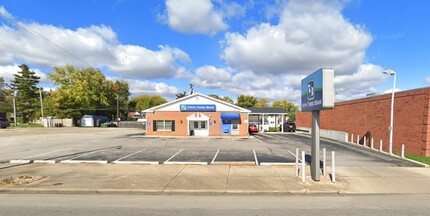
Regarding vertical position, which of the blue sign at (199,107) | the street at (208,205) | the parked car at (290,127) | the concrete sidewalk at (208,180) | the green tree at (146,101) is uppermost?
the green tree at (146,101)

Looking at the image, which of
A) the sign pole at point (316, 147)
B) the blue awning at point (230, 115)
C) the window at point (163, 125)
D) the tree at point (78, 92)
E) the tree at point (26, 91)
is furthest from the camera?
the tree at point (26, 91)

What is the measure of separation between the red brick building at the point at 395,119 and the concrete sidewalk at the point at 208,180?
19.0 ft

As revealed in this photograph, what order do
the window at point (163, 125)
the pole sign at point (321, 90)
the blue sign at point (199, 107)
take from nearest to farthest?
the pole sign at point (321, 90)
the blue sign at point (199, 107)
the window at point (163, 125)

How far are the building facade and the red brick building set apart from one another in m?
10.5

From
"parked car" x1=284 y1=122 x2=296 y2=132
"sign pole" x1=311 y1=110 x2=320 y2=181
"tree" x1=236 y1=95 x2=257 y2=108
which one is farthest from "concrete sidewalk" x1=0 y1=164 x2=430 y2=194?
"tree" x1=236 y1=95 x2=257 y2=108

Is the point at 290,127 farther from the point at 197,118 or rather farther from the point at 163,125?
the point at 163,125

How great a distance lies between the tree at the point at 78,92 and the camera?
5772cm

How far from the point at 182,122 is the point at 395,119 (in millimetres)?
19521

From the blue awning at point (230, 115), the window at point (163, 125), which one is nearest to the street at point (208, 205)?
the blue awning at point (230, 115)

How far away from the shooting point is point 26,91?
68.3 metres

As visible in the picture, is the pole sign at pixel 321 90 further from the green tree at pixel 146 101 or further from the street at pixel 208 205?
the green tree at pixel 146 101

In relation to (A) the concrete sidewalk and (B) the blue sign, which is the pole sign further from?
(B) the blue sign

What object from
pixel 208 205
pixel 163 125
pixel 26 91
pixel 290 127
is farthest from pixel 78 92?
pixel 208 205

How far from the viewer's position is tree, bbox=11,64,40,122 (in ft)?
222
